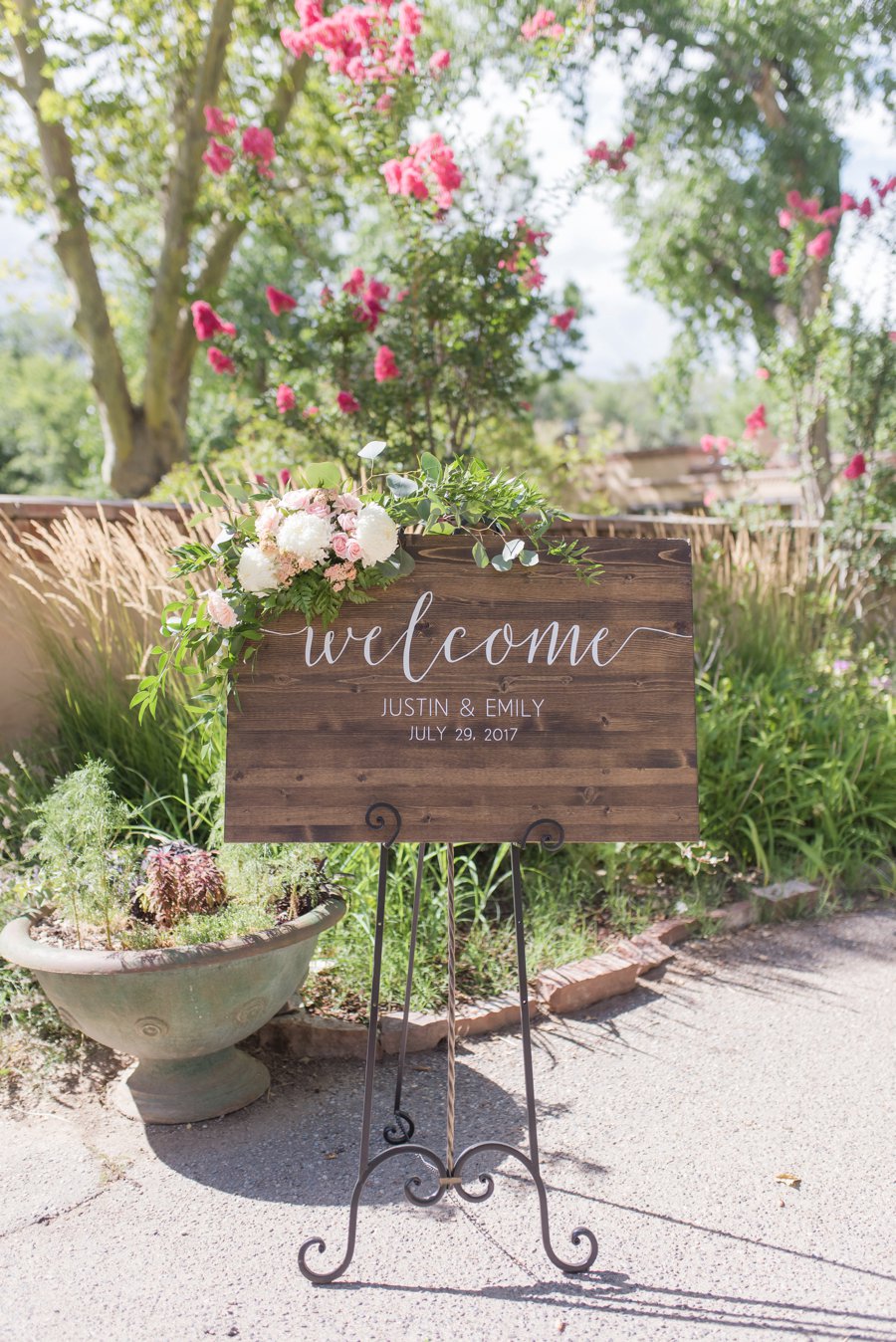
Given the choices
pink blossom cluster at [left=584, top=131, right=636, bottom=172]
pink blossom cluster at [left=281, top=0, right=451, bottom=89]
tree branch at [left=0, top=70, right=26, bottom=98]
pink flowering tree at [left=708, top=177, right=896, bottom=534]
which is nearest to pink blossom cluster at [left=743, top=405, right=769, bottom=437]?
pink flowering tree at [left=708, top=177, right=896, bottom=534]

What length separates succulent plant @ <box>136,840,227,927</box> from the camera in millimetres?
2969

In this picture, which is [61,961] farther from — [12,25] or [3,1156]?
[12,25]

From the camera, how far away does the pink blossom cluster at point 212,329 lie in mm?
5812

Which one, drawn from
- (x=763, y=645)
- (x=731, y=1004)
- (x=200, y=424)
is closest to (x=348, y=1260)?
(x=731, y=1004)

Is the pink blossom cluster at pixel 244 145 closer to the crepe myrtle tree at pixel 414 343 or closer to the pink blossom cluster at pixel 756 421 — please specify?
the crepe myrtle tree at pixel 414 343

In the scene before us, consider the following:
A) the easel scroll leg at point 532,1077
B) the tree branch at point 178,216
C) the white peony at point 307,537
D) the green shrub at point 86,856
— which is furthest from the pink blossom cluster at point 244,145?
the easel scroll leg at point 532,1077

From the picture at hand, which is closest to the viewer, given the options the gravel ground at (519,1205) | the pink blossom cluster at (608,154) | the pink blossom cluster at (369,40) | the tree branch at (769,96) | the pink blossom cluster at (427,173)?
the gravel ground at (519,1205)

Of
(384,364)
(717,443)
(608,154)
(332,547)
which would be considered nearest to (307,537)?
(332,547)

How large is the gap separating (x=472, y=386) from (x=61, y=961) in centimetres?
433

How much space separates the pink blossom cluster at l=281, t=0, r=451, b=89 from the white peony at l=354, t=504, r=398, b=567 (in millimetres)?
4046

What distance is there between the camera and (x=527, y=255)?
5.71 m

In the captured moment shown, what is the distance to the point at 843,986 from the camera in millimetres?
3842

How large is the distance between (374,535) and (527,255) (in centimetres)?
406

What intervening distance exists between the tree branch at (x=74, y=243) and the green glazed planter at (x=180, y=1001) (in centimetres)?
743
